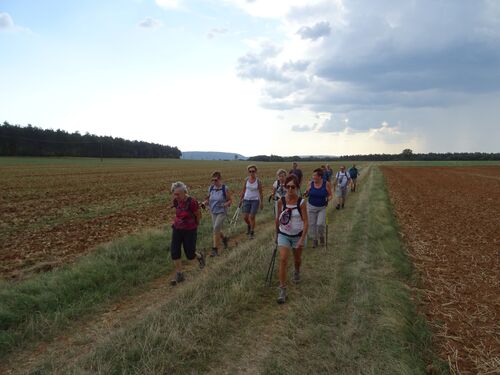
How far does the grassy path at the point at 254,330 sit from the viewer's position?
4.08 meters

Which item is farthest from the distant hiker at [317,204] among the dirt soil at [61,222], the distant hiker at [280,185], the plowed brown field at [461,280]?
the dirt soil at [61,222]

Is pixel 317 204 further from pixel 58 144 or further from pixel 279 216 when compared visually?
pixel 58 144

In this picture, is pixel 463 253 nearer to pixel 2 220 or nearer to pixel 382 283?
pixel 382 283

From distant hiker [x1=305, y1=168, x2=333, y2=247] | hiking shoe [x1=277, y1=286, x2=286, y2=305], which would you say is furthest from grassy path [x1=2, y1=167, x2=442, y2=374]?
distant hiker [x1=305, y1=168, x2=333, y2=247]

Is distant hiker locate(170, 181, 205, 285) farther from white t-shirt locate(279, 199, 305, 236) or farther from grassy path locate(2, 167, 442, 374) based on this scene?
white t-shirt locate(279, 199, 305, 236)

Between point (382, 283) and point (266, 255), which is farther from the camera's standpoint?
point (266, 255)

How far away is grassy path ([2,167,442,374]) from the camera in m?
4.08

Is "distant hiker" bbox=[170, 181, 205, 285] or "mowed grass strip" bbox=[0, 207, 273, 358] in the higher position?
"distant hiker" bbox=[170, 181, 205, 285]

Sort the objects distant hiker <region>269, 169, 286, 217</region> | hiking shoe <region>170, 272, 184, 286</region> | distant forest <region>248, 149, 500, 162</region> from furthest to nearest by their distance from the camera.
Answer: distant forest <region>248, 149, 500, 162</region> < distant hiker <region>269, 169, 286, 217</region> < hiking shoe <region>170, 272, 184, 286</region>

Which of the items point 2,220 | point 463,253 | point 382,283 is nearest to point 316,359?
point 382,283

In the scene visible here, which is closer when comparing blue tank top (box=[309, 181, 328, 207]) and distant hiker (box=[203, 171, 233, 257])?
distant hiker (box=[203, 171, 233, 257])

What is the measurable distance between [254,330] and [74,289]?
3.26 m

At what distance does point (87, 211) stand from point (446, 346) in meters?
13.8

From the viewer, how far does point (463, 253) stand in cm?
933
